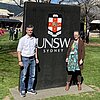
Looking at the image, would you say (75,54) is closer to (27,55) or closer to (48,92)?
(48,92)

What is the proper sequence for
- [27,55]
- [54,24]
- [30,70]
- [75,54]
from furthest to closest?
[54,24] < [75,54] < [30,70] < [27,55]

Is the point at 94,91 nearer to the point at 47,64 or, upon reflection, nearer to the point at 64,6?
the point at 47,64

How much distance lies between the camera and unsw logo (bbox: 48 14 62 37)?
818 cm

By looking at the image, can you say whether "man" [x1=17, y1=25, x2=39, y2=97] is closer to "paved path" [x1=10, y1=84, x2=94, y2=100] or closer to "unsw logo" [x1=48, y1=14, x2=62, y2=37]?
"paved path" [x1=10, y1=84, x2=94, y2=100]

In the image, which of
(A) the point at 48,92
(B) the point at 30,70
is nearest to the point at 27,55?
(B) the point at 30,70

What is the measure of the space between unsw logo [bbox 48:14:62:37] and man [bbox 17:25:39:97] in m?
0.88

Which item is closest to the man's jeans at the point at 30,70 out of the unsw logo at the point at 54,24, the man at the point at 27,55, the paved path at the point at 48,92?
the man at the point at 27,55

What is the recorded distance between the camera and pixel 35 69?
7.93m

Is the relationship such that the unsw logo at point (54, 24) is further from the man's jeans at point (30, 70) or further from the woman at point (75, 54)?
the man's jeans at point (30, 70)

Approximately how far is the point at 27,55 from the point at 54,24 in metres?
1.41

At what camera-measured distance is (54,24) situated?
8.24m

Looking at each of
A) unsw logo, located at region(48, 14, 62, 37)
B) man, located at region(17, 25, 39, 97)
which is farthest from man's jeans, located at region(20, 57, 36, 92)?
unsw logo, located at region(48, 14, 62, 37)

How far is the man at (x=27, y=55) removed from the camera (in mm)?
7336

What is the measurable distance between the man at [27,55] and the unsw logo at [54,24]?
0.88 meters
